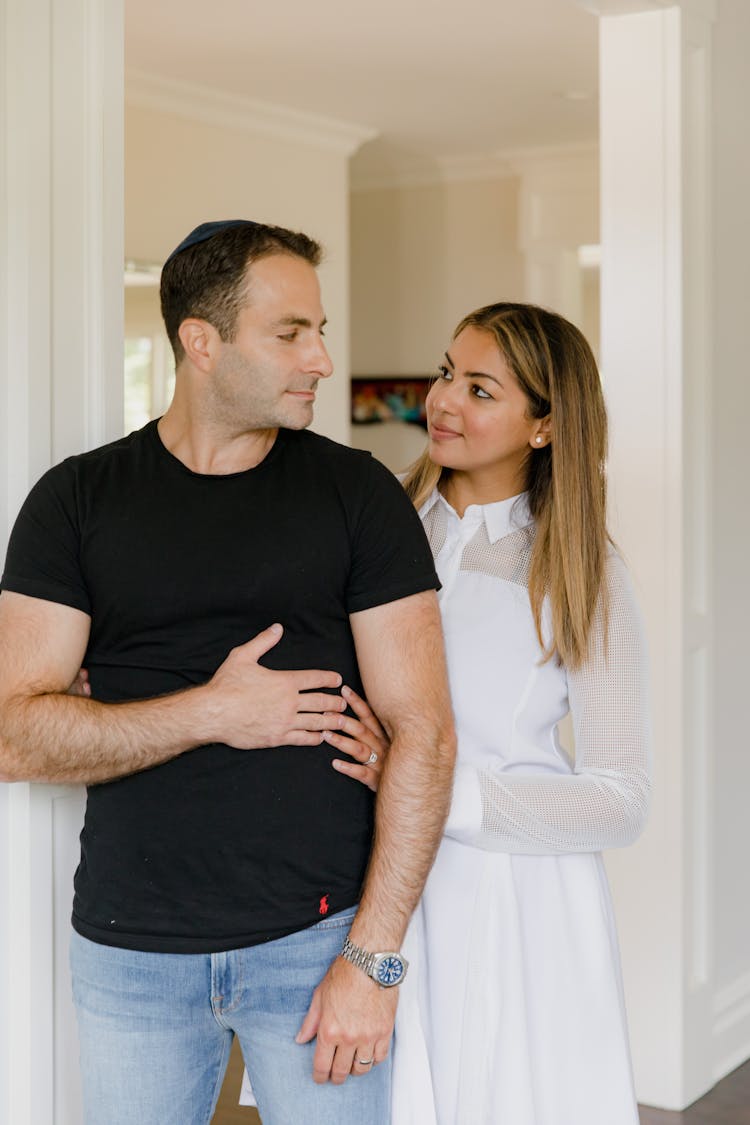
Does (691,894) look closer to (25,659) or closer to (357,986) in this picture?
(357,986)

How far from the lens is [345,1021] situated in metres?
1.74

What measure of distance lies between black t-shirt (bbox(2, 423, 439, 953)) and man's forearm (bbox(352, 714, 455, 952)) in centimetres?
5

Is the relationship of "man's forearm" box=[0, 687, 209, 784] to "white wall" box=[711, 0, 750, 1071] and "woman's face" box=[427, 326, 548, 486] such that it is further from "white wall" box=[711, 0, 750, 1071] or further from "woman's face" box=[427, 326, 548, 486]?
"white wall" box=[711, 0, 750, 1071]

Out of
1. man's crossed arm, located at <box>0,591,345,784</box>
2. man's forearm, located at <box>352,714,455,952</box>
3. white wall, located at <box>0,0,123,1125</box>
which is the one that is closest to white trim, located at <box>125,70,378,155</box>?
white wall, located at <box>0,0,123,1125</box>

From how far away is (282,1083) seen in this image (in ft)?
5.88

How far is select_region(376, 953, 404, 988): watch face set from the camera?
68.8 inches

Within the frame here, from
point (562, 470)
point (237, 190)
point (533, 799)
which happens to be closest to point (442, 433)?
point (562, 470)

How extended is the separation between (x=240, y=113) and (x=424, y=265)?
72.2 inches

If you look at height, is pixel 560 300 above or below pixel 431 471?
above

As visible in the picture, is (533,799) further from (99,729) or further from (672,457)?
(672,457)

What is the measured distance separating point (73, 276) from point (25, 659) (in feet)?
1.94

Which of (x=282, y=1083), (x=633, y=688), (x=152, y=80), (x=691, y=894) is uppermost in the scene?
(x=152, y=80)

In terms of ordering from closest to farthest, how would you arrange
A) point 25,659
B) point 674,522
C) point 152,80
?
point 25,659, point 674,522, point 152,80

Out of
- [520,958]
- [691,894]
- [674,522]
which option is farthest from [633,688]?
[691,894]
